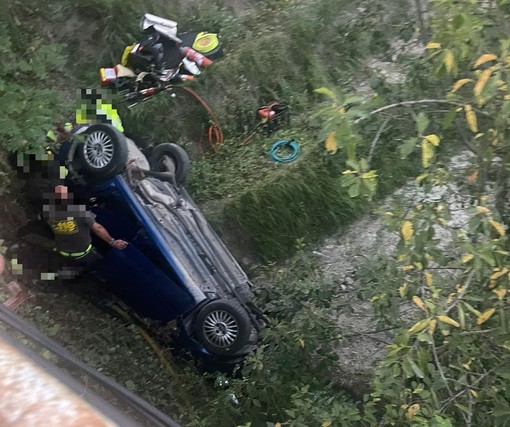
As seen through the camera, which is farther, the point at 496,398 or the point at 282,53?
the point at 282,53

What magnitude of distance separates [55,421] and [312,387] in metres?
3.59

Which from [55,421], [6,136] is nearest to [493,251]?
[55,421]

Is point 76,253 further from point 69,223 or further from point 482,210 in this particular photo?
point 482,210

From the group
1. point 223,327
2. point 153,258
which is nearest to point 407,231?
point 223,327

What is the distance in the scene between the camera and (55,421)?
0.92m

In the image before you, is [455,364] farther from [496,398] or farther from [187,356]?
[187,356]

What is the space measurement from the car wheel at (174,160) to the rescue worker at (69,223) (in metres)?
0.95

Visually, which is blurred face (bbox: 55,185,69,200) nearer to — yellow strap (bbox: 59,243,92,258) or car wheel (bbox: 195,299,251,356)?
yellow strap (bbox: 59,243,92,258)

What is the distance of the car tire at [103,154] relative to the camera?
460 cm

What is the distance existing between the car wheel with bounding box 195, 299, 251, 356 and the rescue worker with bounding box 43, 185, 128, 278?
3.45ft

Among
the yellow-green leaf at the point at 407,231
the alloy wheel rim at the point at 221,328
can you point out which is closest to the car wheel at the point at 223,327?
the alloy wheel rim at the point at 221,328

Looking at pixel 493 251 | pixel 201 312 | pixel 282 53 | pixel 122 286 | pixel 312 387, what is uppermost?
pixel 282 53

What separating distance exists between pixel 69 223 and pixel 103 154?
0.61 metres

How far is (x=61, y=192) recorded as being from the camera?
4.46 metres
